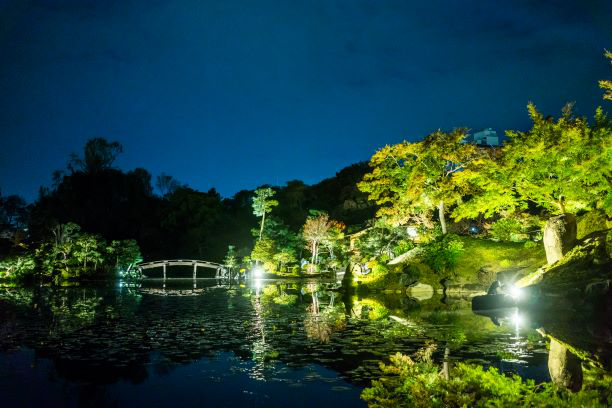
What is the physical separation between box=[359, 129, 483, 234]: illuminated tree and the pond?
12.8 meters

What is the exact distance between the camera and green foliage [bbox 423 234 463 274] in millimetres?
24641

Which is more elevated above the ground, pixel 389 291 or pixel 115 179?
pixel 115 179

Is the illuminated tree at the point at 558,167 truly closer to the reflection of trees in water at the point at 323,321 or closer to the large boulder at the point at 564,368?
the reflection of trees in water at the point at 323,321

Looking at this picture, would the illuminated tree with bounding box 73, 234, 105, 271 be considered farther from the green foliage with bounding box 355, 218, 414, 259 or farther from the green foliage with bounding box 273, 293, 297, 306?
the green foliage with bounding box 273, 293, 297, 306

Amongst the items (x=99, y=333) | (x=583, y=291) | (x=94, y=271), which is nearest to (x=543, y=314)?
(x=583, y=291)

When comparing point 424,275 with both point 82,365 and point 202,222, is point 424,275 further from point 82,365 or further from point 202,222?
point 202,222

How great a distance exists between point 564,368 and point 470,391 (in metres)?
2.55

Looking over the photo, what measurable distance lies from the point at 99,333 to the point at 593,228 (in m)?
21.2

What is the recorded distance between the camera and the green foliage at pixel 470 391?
19.3ft

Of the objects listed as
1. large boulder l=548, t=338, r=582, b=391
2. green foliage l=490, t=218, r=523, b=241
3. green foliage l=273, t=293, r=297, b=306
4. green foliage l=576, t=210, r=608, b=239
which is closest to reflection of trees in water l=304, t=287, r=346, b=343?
green foliage l=273, t=293, r=297, b=306

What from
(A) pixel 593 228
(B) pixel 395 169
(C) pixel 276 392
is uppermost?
(B) pixel 395 169

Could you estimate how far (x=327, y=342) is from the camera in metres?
10.2

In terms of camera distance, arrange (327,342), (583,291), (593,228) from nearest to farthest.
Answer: (327,342) < (583,291) < (593,228)

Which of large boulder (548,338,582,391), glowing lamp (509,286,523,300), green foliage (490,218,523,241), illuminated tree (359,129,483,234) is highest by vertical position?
illuminated tree (359,129,483,234)
